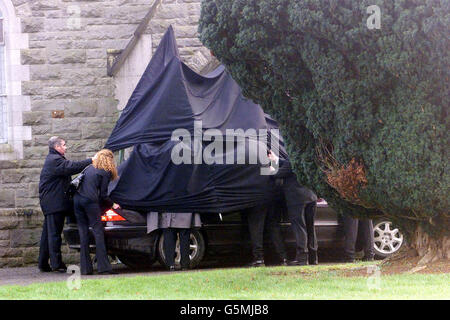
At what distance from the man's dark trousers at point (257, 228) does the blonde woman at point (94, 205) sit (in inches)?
82.1

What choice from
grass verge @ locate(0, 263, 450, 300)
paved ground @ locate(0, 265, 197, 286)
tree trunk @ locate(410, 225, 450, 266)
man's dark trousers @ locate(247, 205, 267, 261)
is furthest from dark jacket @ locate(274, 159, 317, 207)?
tree trunk @ locate(410, 225, 450, 266)

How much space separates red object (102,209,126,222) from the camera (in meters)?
13.6

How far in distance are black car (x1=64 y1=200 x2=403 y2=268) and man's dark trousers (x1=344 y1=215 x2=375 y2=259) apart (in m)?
0.35

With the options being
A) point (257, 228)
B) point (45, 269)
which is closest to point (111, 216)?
point (45, 269)

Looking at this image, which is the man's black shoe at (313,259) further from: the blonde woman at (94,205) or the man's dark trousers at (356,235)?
the blonde woman at (94,205)

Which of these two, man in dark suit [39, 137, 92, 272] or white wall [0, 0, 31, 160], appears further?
white wall [0, 0, 31, 160]

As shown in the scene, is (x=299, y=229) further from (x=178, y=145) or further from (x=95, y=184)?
(x=95, y=184)

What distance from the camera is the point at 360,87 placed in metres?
10.1

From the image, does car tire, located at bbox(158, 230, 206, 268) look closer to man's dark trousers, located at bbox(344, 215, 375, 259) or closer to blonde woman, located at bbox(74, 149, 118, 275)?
blonde woman, located at bbox(74, 149, 118, 275)

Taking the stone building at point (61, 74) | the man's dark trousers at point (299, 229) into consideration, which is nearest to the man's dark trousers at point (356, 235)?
the man's dark trousers at point (299, 229)

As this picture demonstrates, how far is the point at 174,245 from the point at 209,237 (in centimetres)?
70
